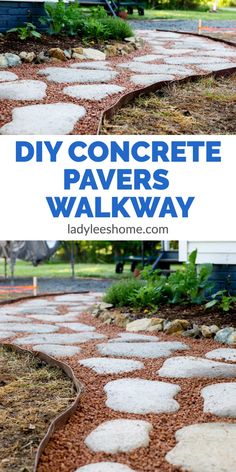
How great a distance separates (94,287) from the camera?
11.1 metres

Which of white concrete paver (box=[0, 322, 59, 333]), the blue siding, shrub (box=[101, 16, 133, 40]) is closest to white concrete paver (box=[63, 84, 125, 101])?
the blue siding

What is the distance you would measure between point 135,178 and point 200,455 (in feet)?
3.64

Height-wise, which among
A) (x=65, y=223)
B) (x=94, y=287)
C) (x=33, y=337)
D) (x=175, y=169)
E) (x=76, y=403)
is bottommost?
(x=94, y=287)

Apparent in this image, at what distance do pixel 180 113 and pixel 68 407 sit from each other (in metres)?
1.64

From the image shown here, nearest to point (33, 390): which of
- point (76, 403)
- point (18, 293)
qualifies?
point (76, 403)

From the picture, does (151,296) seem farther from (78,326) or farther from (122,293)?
(78,326)

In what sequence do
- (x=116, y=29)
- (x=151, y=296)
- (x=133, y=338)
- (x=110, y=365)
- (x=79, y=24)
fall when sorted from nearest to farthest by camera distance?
(x=110, y=365) → (x=133, y=338) → (x=151, y=296) → (x=79, y=24) → (x=116, y=29)

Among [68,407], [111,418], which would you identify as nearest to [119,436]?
[111,418]

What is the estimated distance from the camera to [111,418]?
379cm

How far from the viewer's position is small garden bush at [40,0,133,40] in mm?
6801

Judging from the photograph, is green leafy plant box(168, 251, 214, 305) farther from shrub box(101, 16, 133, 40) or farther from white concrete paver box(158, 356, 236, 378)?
shrub box(101, 16, 133, 40)

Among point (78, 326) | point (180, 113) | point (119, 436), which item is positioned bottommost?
point (78, 326)

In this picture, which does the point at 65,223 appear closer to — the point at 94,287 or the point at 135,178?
the point at 135,178

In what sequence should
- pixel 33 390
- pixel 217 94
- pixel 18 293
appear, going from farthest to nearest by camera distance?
pixel 18 293 < pixel 217 94 < pixel 33 390
